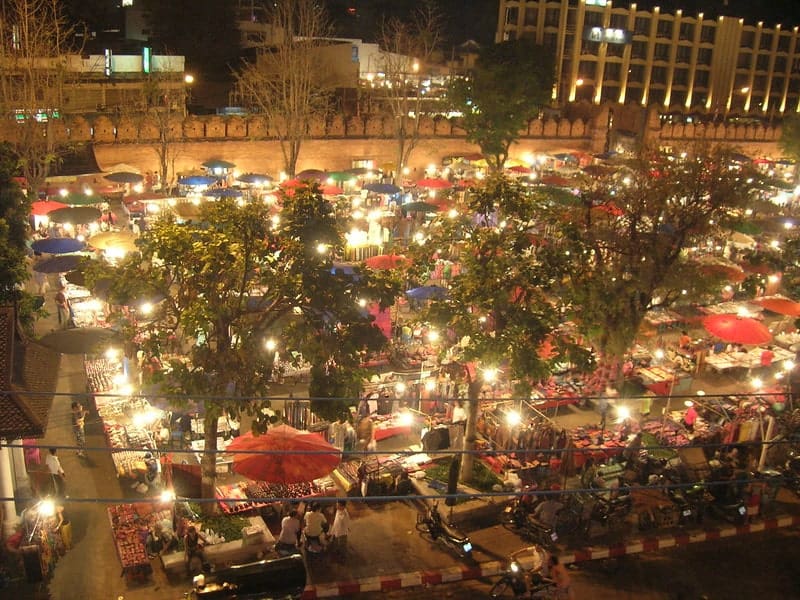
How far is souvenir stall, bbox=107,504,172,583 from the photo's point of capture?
11188mm

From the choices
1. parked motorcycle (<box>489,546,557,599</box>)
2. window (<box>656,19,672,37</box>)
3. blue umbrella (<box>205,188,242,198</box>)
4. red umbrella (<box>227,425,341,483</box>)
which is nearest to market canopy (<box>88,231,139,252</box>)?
blue umbrella (<box>205,188,242,198</box>)

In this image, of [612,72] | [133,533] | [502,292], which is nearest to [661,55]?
[612,72]

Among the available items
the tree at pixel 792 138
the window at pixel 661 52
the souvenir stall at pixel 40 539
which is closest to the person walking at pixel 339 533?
the souvenir stall at pixel 40 539

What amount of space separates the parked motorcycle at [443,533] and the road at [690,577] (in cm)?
56

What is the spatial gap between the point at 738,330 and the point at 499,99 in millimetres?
20045

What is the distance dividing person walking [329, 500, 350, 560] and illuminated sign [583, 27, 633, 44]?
2067 inches

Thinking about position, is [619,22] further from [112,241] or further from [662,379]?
[112,241]

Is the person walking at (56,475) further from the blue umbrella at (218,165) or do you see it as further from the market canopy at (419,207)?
the blue umbrella at (218,165)

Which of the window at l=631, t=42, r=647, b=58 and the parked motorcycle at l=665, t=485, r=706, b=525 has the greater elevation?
the window at l=631, t=42, r=647, b=58

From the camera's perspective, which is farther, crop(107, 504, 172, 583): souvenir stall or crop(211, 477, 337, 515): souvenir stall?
crop(211, 477, 337, 515): souvenir stall

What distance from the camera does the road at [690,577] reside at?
11672 millimetres

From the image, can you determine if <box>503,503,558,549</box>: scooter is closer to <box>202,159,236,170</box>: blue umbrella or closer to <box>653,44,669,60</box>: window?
<box>202,159,236,170</box>: blue umbrella

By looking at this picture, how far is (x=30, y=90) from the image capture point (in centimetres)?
2388

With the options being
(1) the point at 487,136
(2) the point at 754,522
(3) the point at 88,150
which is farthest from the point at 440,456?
(1) the point at 487,136
